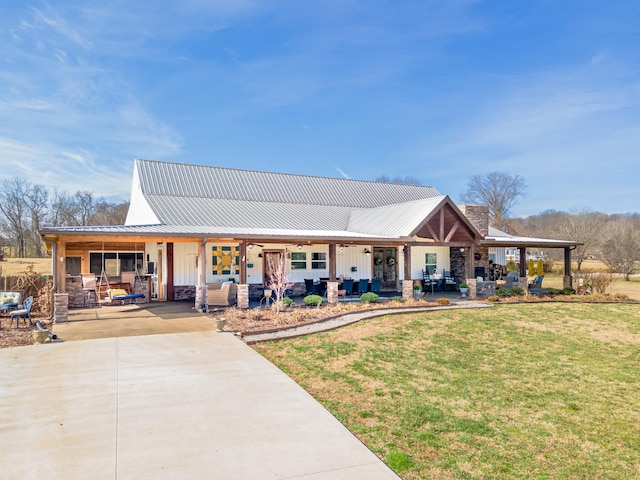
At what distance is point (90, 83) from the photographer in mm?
15625

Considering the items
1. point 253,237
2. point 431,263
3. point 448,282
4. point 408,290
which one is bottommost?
point 448,282

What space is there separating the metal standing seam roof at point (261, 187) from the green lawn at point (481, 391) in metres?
12.7

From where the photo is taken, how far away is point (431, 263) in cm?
2075

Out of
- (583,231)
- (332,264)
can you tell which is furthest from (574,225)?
(332,264)

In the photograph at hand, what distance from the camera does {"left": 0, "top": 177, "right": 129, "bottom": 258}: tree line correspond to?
4209 cm

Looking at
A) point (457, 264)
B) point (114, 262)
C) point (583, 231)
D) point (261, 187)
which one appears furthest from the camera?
point (583, 231)

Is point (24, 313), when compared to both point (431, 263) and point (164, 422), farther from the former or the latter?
point (431, 263)

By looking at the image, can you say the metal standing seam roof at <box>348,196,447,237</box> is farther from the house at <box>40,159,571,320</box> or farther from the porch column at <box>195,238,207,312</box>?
the porch column at <box>195,238,207,312</box>

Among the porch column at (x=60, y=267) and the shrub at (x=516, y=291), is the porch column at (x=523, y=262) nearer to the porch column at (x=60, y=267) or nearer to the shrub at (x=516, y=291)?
the shrub at (x=516, y=291)

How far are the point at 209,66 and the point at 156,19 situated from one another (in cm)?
511

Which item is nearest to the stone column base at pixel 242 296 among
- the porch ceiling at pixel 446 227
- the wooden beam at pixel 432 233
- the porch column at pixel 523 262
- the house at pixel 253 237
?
the house at pixel 253 237

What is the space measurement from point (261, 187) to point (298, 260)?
6.46m

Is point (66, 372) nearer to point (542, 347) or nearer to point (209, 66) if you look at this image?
point (542, 347)

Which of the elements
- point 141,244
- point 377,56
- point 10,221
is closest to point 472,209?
point 377,56
